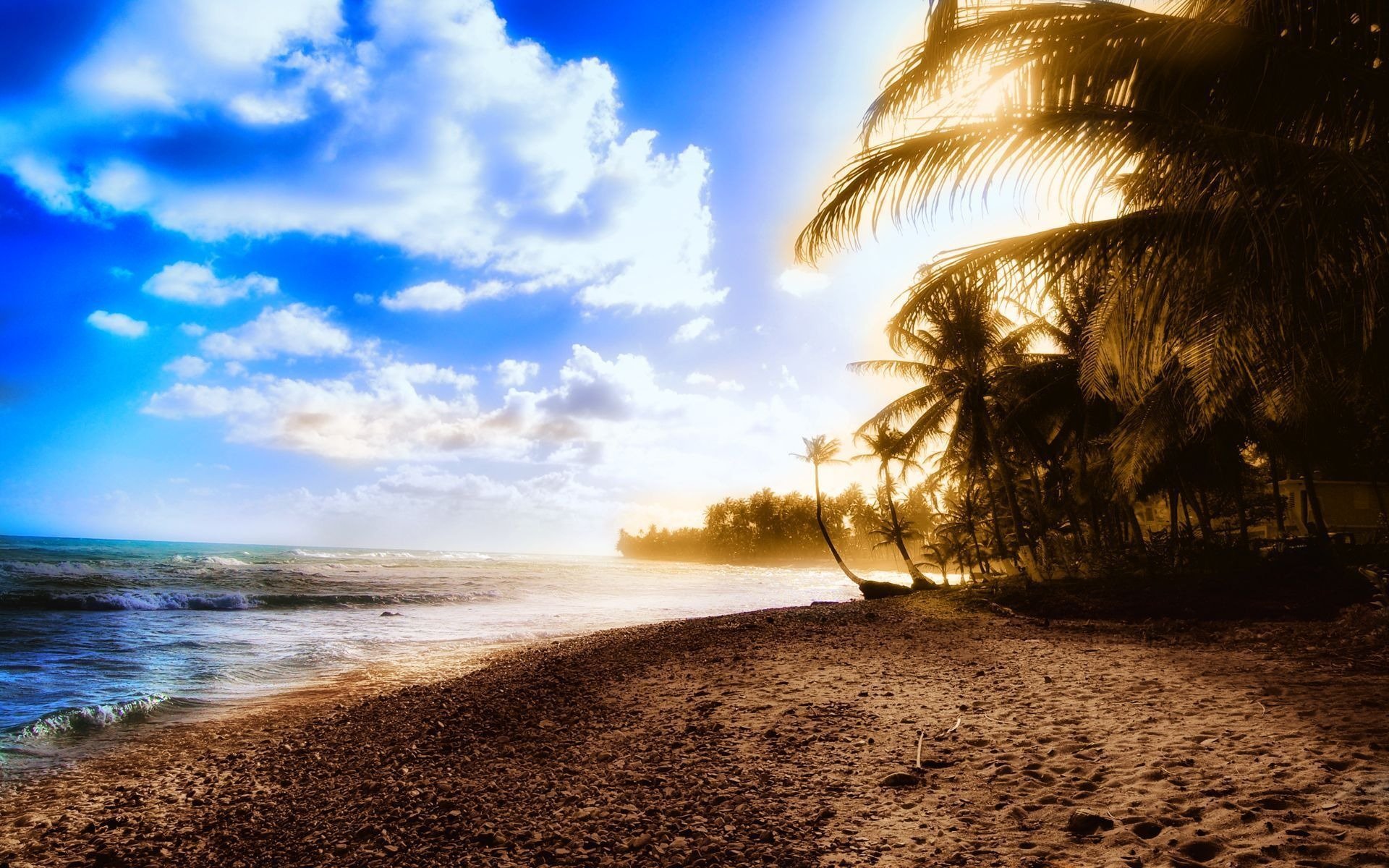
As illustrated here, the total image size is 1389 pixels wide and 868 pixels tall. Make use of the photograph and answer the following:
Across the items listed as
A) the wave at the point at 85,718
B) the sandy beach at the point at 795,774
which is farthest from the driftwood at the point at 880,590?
the wave at the point at 85,718

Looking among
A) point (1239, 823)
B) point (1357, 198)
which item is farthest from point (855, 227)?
point (1239, 823)

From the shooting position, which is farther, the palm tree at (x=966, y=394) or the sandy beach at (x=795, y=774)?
the palm tree at (x=966, y=394)

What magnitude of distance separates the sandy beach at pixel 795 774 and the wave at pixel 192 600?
16.9m

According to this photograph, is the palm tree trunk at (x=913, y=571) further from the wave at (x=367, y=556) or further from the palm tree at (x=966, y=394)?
the wave at (x=367, y=556)

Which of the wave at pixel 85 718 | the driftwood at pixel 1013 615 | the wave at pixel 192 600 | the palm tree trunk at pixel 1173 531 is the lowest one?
the wave at pixel 192 600

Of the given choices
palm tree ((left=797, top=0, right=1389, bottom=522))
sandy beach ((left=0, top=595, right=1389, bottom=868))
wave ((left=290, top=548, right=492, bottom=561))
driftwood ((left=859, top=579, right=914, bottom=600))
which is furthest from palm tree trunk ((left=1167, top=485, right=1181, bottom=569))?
wave ((left=290, top=548, right=492, bottom=561))

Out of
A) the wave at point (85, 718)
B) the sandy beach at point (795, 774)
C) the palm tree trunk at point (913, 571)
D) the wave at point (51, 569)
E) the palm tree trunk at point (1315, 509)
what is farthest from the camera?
the wave at point (51, 569)

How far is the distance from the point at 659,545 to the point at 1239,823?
124 m

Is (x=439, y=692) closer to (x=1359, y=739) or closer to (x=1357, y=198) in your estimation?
(x=1359, y=739)

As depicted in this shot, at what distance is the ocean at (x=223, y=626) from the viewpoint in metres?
7.23

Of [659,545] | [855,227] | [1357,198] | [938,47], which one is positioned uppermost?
[938,47]

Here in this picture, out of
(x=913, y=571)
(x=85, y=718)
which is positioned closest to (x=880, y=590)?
(x=913, y=571)

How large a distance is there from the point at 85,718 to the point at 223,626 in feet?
32.3

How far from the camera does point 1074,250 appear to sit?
409cm
